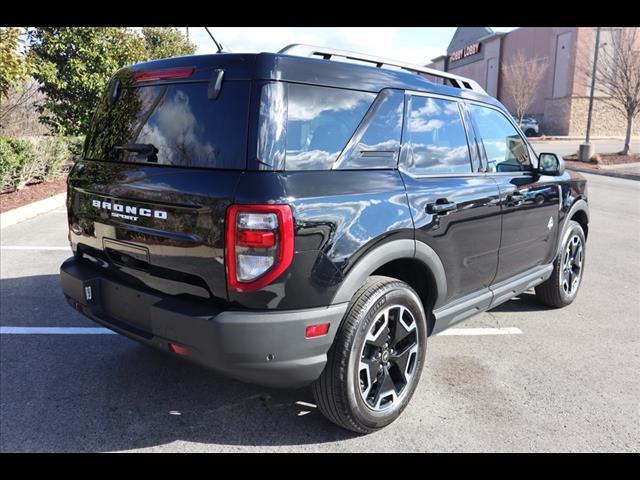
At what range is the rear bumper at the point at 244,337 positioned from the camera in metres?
2.39

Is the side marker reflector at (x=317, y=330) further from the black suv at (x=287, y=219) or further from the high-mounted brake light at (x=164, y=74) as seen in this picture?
the high-mounted brake light at (x=164, y=74)

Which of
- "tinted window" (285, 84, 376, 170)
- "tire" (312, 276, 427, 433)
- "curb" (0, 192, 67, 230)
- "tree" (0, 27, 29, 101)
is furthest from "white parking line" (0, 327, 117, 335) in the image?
"tree" (0, 27, 29, 101)

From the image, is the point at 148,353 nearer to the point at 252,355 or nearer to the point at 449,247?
the point at 252,355

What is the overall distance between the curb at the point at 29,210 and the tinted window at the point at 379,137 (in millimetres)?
7659

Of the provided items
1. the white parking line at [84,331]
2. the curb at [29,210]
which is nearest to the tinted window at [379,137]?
the white parking line at [84,331]

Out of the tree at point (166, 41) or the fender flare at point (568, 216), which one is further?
the tree at point (166, 41)

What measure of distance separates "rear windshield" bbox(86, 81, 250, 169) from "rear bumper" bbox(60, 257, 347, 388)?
0.70m

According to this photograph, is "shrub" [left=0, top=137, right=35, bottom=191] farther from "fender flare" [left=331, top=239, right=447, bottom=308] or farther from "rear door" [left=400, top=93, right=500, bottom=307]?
"fender flare" [left=331, top=239, right=447, bottom=308]

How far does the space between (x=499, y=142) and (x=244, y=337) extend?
A: 8.53ft

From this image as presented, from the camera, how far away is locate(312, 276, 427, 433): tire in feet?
8.73

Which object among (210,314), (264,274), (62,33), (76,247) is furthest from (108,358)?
(62,33)

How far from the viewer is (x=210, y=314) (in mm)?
Answer: 2443

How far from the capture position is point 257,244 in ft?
7.72

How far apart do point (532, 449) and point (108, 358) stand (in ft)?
9.28
